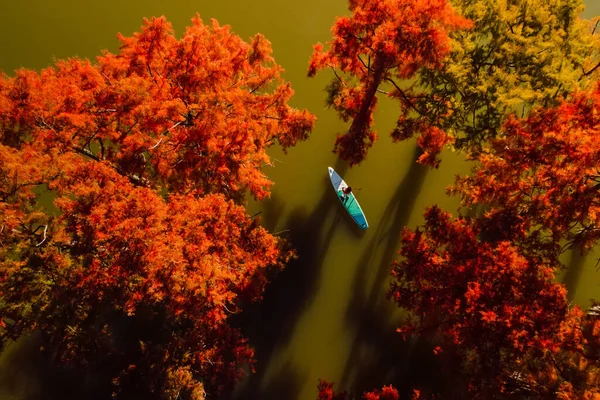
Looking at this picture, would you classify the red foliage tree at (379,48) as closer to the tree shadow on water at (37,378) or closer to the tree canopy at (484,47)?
the tree canopy at (484,47)

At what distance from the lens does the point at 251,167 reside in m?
7.88

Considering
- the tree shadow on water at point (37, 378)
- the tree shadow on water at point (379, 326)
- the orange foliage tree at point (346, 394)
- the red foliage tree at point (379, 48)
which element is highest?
the red foliage tree at point (379, 48)

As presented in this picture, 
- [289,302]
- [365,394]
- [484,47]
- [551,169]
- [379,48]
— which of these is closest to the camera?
[551,169]

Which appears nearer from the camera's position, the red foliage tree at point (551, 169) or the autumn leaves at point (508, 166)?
the red foliage tree at point (551, 169)

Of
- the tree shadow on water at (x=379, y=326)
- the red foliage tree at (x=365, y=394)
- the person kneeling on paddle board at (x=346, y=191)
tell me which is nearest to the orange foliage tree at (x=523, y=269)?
the tree shadow on water at (x=379, y=326)

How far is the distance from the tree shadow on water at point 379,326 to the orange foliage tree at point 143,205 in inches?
93.3

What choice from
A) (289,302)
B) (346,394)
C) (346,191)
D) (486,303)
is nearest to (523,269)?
(486,303)

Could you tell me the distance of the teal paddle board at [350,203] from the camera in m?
9.52

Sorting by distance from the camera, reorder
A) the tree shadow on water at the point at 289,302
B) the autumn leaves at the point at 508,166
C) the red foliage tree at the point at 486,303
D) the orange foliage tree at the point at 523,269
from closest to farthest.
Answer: the orange foliage tree at the point at 523,269, the autumn leaves at the point at 508,166, the red foliage tree at the point at 486,303, the tree shadow on water at the point at 289,302

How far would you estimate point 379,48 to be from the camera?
6.76m

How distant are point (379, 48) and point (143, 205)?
211 inches

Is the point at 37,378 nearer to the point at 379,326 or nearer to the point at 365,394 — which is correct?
the point at 365,394

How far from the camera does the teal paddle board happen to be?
9.52 m

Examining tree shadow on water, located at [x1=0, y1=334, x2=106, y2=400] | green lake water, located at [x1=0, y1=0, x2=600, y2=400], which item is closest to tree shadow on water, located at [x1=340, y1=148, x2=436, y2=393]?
green lake water, located at [x1=0, y1=0, x2=600, y2=400]
